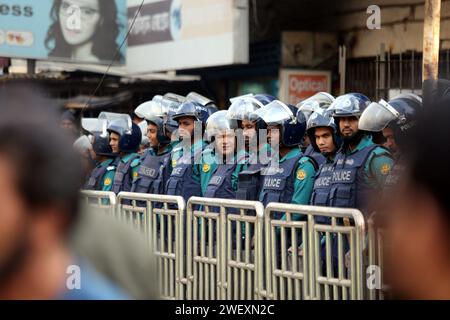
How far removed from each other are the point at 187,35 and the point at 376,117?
28.5 feet

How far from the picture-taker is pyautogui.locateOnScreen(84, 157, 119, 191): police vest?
10.7m

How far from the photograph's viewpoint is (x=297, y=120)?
26.5ft

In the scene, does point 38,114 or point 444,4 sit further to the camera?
point 444,4

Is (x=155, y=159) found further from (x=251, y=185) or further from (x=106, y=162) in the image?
(x=251, y=185)

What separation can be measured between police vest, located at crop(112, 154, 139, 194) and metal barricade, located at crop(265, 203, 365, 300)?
4.01m

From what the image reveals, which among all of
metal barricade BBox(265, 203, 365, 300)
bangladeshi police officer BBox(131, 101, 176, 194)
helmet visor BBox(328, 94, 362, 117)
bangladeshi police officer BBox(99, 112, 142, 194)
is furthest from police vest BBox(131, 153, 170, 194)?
metal barricade BBox(265, 203, 365, 300)

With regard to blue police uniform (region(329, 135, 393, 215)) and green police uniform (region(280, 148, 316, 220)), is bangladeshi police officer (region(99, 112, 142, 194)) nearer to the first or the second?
green police uniform (region(280, 148, 316, 220))

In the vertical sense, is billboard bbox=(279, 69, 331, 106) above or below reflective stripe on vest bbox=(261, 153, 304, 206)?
above

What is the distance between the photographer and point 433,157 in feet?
6.46

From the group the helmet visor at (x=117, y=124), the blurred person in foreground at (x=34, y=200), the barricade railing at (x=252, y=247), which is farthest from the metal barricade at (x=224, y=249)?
the blurred person in foreground at (x=34, y=200)

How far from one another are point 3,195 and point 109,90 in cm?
1554

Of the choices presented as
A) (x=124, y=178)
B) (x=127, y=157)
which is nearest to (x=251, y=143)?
(x=124, y=178)
